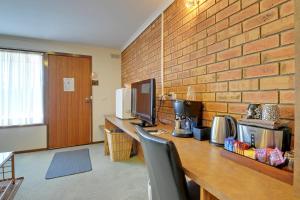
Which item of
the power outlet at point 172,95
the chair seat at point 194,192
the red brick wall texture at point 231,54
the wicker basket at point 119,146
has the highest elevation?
the red brick wall texture at point 231,54

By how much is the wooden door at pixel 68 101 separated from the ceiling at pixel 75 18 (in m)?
0.58

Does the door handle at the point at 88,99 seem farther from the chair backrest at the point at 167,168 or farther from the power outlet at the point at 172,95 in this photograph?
the chair backrest at the point at 167,168

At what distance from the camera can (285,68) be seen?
974mm

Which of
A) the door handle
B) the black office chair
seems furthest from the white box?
the black office chair

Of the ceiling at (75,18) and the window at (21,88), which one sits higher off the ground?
the ceiling at (75,18)

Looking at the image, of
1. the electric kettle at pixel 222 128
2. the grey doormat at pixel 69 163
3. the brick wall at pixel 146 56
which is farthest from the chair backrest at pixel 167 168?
the grey doormat at pixel 69 163

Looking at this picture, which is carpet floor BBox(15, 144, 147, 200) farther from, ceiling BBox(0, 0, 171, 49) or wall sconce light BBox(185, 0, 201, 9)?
ceiling BBox(0, 0, 171, 49)

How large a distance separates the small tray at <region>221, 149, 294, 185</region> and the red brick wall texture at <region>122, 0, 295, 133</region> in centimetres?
30

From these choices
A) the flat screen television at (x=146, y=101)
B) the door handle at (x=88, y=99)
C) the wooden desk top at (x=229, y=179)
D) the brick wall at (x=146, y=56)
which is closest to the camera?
the wooden desk top at (x=229, y=179)

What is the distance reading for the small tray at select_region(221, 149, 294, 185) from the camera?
73 cm

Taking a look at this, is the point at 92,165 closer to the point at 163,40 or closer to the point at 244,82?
the point at 163,40

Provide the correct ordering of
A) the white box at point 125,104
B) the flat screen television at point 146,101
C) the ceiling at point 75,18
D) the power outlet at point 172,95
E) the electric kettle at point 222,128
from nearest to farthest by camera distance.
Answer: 1. the electric kettle at point 222,128
2. the flat screen television at point 146,101
3. the power outlet at point 172,95
4. the ceiling at point 75,18
5. the white box at point 125,104

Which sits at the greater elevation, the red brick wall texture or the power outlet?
the red brick wall texture

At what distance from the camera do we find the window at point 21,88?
3488 millimetres
